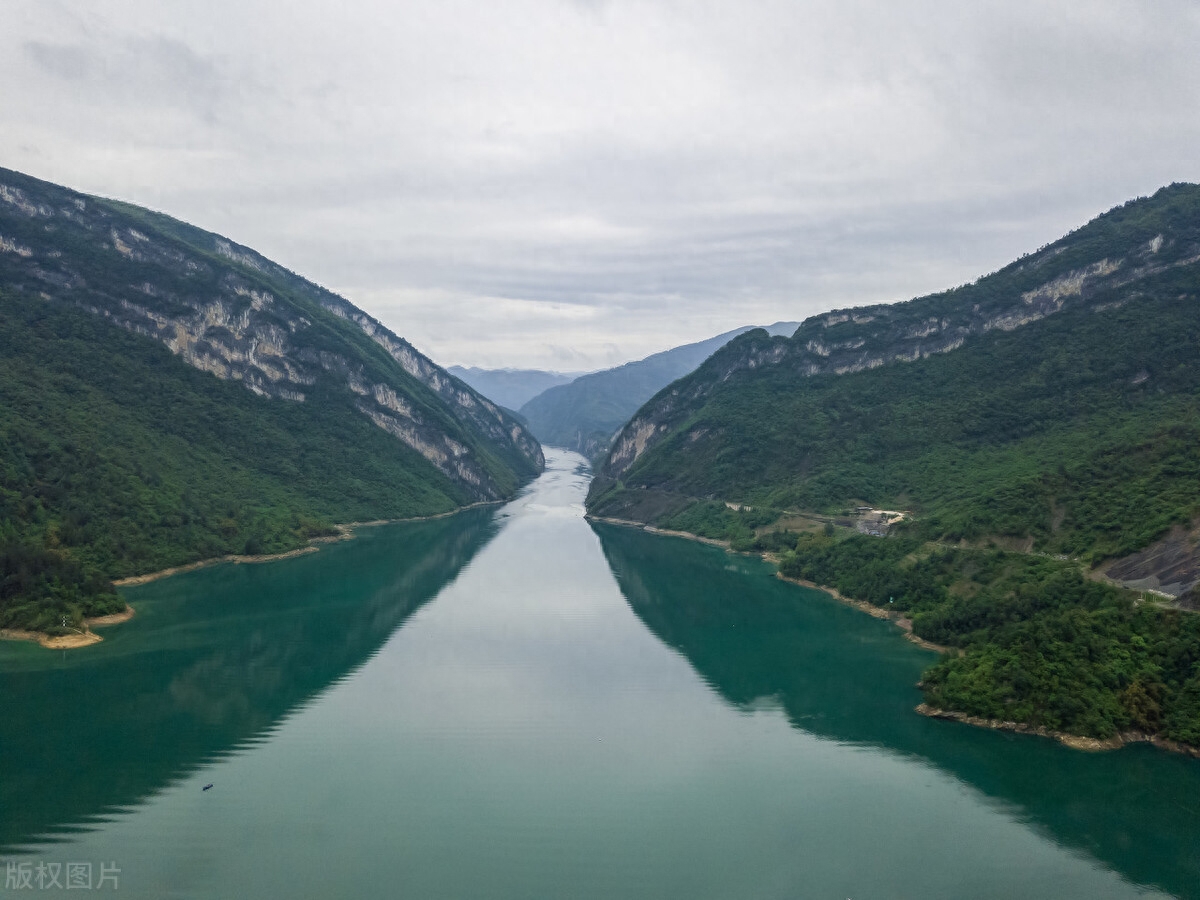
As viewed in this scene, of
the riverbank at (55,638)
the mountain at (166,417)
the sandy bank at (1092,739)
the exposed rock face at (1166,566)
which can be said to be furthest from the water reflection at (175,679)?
the exposed rock face at (1166,566)

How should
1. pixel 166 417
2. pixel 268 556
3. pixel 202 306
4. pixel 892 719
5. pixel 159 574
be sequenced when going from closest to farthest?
1. pixel 892 719
2. pixel 159 574
3. pixel 268 556
4. pixel 166 417
5. pixel 202 306

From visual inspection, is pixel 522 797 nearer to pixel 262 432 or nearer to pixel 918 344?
pixel 262 432

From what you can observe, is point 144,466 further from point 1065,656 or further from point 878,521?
point 1065,656

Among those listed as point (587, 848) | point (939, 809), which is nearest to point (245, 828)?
point (587, 848)

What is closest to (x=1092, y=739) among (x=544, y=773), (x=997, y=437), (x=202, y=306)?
(x=544, y=773)

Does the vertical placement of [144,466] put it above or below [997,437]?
above

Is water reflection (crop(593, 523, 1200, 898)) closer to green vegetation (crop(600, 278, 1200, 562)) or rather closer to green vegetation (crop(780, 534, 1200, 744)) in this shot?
green vegetation (crop(780, 534, 1200, 744))
